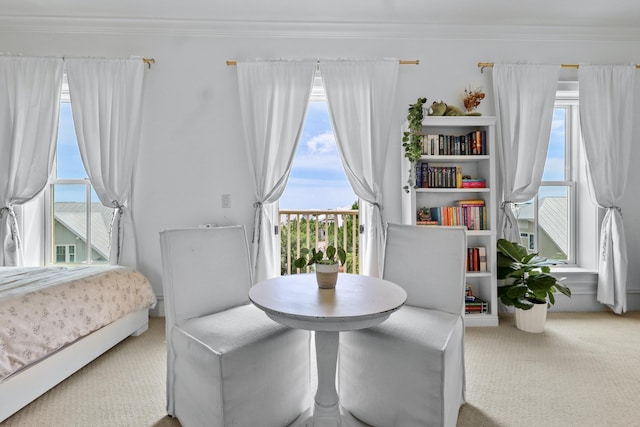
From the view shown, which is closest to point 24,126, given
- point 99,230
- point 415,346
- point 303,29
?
point 99,230

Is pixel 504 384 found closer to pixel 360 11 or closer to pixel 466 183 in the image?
pixel 466 183

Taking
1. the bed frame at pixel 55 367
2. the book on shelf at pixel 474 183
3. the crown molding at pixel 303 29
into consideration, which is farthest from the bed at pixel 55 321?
the book on shelf at pixel 474 183

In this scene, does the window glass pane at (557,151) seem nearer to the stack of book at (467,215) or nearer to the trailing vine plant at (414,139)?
the stack of book at (467,215)

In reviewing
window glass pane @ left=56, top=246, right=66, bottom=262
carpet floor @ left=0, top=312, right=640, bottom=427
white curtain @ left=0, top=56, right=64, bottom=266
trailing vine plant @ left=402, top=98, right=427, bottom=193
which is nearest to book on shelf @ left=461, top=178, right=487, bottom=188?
trailing vine plant @ left=402, top=98, right=427, bottom=193

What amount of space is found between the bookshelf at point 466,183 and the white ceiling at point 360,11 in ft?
3.11

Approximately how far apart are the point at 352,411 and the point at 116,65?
330 centimetres

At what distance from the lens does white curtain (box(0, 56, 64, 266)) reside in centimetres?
292

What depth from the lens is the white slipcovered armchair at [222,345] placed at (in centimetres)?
133

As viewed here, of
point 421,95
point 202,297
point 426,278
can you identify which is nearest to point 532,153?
point 421,95

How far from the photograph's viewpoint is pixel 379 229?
299 cm

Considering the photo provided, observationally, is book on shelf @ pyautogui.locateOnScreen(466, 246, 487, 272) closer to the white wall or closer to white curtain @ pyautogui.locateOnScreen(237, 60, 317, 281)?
the white wall

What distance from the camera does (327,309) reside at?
1.26 m

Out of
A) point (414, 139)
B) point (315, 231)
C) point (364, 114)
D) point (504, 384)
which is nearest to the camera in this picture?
point (504, 384)

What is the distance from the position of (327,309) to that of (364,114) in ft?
7.20
